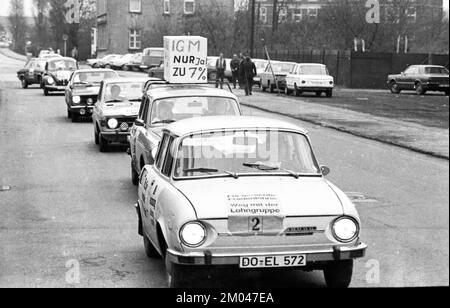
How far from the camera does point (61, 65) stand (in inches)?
1452

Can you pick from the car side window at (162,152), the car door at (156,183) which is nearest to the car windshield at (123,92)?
the car side window at (162,152)

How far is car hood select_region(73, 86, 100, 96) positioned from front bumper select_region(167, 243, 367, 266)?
61.4 feet

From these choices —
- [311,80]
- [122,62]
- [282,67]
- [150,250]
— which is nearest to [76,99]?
[311,80]

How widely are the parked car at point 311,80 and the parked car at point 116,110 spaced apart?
68.8ft

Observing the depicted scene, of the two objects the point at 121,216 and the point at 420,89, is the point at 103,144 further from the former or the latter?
the point at 420,89

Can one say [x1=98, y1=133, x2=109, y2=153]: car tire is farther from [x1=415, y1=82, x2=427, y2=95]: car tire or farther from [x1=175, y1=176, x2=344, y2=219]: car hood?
[x1=415, y1=82, x2=427, y2=95]: car tire

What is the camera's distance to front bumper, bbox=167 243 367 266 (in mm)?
5898

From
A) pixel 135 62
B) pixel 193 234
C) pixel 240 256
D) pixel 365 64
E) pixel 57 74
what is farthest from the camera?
pixel 135 62

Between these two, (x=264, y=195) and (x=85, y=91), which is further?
(x=85, y=91)

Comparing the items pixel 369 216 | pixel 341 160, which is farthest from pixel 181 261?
pixel 341 160

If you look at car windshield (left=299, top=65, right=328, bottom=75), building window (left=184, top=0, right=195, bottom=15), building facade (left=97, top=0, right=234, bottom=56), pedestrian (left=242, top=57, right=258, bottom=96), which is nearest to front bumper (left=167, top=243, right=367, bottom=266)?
building facade (left=97, top=0, right=234, bottom=56)

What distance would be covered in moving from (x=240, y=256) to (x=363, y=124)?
1822 centimetres

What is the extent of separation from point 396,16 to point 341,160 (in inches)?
432

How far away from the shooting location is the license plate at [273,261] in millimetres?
5883
